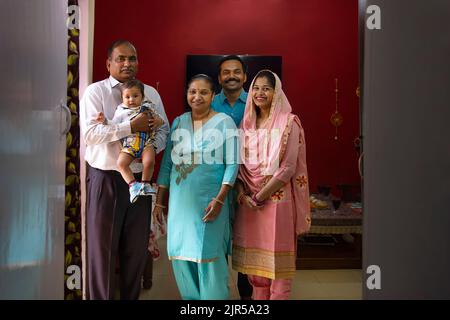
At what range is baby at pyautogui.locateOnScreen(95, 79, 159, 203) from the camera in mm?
1767

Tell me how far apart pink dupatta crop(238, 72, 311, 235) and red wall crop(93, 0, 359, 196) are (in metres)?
1.47

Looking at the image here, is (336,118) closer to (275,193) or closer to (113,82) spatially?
(275,193)

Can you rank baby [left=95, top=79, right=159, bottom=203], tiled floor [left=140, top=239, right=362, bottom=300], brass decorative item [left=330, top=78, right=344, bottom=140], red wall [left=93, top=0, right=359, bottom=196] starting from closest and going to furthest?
baby [left=95, top=79, right=159, bottom=203] < tiled floor [left=140, top=239, right=362, bottom=300] < red wall [left=93, top=0, right=359, bottom=196] < brass decorative item [left=330, top=78, right=344, bottom=140]

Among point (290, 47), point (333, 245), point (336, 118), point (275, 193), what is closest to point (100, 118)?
point (275, 193)

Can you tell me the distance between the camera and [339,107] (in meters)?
3.78

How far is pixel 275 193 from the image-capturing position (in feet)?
6.33

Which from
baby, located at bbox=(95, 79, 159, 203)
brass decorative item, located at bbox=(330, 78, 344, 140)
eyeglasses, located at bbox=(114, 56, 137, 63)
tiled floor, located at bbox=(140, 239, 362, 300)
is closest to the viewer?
baby, located at bbox=(95, 79, 159, 203)

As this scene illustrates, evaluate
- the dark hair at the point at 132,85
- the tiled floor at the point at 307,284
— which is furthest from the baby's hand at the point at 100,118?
the tiled floor at the point at 307,284

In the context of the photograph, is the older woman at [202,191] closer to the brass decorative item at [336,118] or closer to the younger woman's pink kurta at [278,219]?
the younger woman's pink kurta at [278,219]

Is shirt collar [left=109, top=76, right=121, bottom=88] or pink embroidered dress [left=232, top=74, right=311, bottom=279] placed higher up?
shirt collar [left=109, top=76, right=121, bottom=88]

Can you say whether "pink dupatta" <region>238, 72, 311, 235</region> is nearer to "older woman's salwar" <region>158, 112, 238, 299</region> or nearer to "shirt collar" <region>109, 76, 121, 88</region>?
"older woman's salwar" <region>158, 112, 238, 299</region>

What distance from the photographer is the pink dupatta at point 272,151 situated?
6.26 ft

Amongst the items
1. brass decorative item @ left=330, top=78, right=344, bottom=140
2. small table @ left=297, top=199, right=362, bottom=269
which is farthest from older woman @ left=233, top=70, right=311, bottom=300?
brass decorative item @ left=330, top=78, right=344, bottom=140

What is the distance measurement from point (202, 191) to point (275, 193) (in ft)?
1.04
